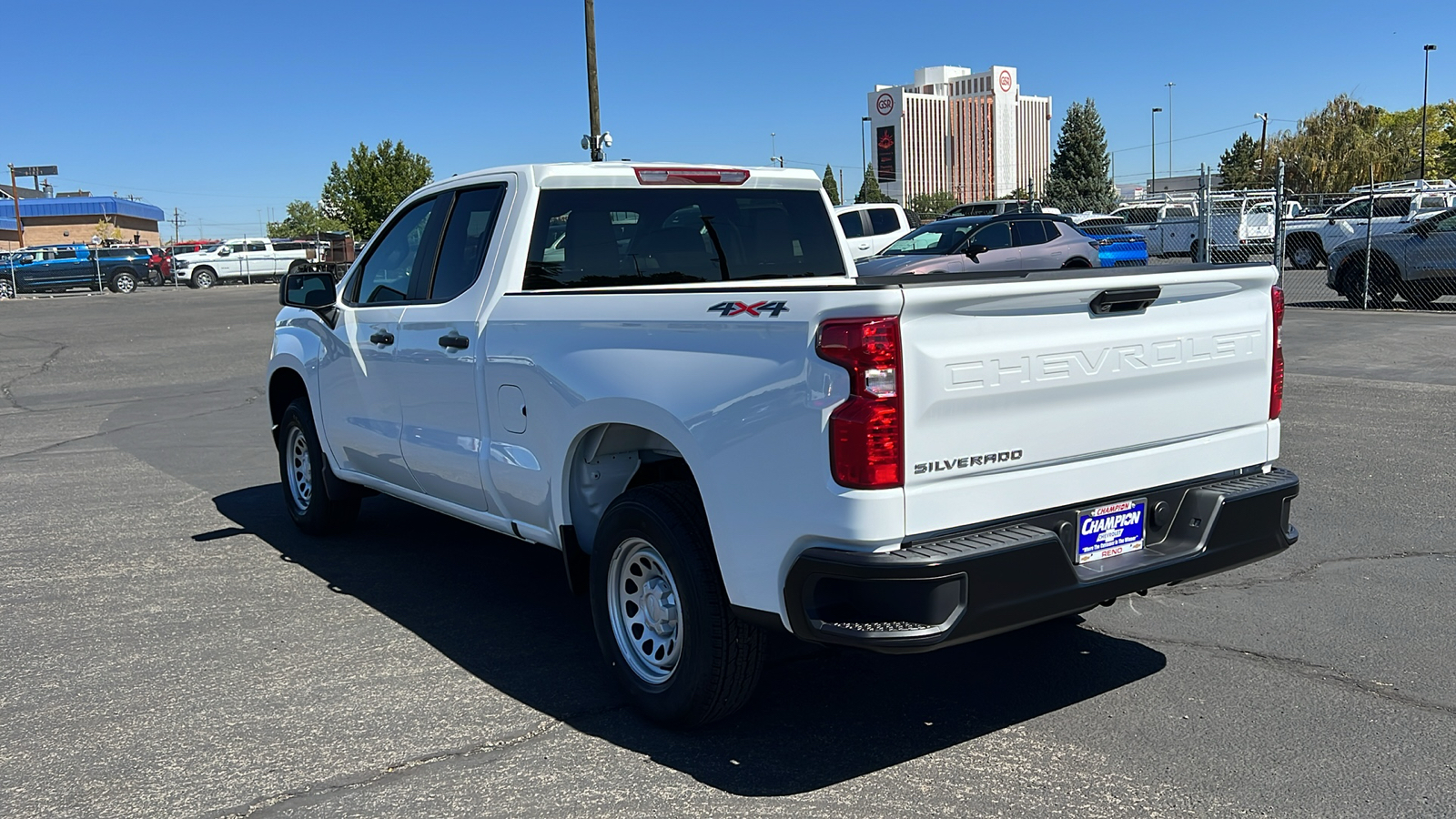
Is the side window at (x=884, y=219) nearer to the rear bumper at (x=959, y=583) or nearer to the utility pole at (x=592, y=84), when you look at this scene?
the utility pole at (x=592, y=84)

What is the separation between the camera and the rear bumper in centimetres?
335

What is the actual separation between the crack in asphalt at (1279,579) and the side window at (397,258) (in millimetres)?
3818

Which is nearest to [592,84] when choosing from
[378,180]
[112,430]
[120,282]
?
[112,430]

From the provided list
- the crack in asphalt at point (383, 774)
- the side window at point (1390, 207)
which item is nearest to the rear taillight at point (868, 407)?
the crack in asphalt at point (383, 774)

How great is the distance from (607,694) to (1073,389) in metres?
2.08

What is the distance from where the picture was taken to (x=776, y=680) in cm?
464

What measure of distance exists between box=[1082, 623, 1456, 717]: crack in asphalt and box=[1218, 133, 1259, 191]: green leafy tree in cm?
7232

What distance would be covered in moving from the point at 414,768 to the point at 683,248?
99.7 inches

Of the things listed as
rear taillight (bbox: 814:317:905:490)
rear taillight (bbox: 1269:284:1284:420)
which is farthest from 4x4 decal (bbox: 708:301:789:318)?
rear taillight (bbox: 1269:284:1284:420)

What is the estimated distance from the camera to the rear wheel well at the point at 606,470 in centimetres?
445

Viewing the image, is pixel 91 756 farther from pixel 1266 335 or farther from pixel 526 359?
pixel 1266 335

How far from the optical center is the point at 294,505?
290 inches

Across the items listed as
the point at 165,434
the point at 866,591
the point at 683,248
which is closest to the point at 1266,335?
the point at 866,591

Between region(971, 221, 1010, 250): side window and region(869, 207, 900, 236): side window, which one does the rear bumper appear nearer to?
region(971, 221, 1010, 250): side window
